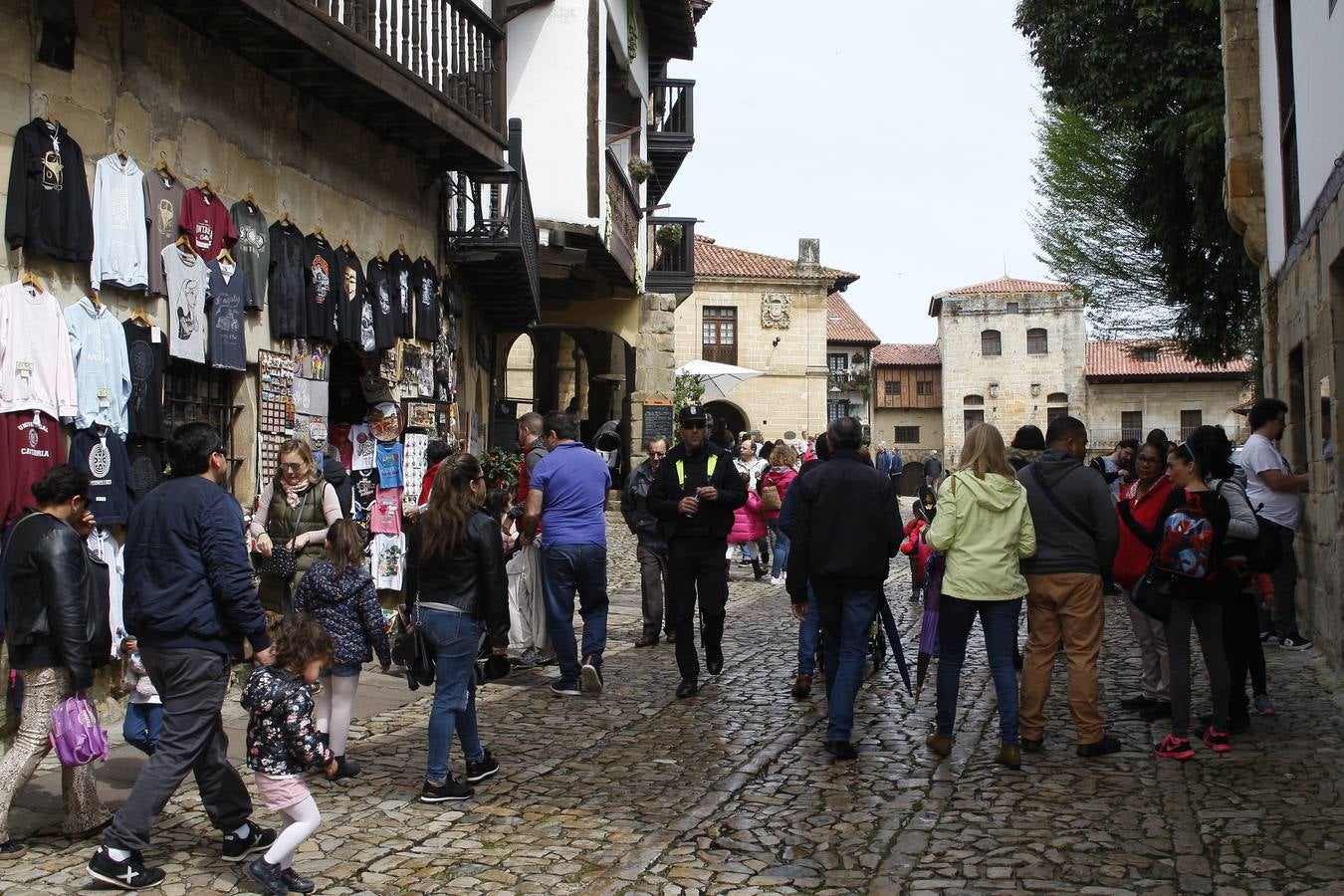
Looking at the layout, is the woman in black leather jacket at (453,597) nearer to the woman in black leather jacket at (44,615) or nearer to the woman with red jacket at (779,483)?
the woman in black leather jacket at (44,615)

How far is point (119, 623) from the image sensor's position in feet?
24.6

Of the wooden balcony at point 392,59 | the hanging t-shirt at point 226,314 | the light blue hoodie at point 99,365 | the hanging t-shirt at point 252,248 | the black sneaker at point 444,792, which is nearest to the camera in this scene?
the black sneaker at point 444,792

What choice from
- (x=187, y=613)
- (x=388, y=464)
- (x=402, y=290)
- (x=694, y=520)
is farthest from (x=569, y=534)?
(x=402, y=290)

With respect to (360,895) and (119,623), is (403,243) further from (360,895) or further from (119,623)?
→ (360,895)

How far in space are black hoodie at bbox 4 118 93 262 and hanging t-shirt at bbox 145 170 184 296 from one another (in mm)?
601

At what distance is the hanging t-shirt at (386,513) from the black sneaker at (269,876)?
6333 mm

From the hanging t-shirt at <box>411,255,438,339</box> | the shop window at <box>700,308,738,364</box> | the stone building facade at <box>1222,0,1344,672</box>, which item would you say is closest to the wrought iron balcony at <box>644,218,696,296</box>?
the hanging t-shirt at <box>411,255,438,339</box>

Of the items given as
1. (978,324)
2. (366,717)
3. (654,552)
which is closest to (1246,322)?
(654,552)

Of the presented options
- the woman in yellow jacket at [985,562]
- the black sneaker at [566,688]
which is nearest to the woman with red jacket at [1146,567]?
the woman in yellow jacket at [985,562]

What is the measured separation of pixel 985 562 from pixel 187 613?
12.9 feet

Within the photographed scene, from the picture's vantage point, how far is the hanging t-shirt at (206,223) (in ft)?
27.1

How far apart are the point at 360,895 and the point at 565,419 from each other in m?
4.30

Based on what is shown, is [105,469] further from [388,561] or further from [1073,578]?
[1073,578]

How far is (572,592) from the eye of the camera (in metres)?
8.68
